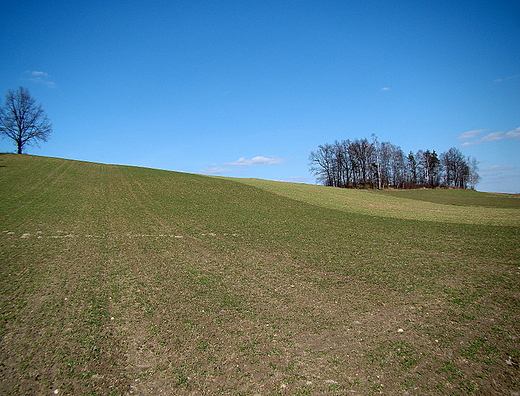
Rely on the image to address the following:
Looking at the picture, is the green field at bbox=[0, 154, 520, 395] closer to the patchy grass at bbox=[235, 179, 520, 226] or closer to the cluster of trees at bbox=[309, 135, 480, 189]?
the patchy grass at bbox=[235, 179, 520, 226]

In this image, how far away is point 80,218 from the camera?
56.9 feet

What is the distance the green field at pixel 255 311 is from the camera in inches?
172

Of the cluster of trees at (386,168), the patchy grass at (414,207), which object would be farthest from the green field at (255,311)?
the cluster of trees at (386,168)

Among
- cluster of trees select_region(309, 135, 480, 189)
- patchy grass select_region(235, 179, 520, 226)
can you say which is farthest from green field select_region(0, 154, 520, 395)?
cluster of trees select_region(309, 135, 480, 189)

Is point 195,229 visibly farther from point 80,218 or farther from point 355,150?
point 355,150

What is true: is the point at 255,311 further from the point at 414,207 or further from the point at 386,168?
the point at 386,168

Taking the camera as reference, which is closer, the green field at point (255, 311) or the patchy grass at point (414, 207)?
the green field at point (255, 311)

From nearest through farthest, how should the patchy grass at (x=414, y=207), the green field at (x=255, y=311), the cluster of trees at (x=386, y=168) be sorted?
1. the green field at (x=255, y=311)
2. the patchy grass at (x=414, y=207)
3. the cluster of trees at (x=386, y=168)

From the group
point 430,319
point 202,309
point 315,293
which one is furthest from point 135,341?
point 430,319

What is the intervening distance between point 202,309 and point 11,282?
5.63 metres

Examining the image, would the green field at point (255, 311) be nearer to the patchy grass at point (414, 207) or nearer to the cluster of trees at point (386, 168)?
the patchy grass at point (414, 207)

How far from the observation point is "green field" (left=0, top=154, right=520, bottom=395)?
Answer: 14.3 ft

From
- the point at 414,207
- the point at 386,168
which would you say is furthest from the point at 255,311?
the point at 386,168

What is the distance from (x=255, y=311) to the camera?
6.65 metres
